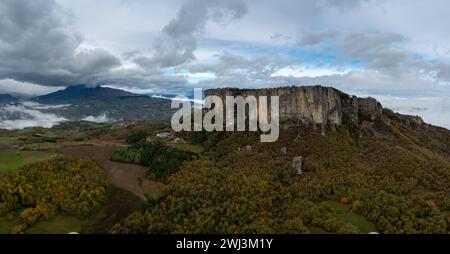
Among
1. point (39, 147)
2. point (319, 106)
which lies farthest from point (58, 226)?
point (319, 106)

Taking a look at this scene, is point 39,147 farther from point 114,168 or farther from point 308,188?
point 308,188

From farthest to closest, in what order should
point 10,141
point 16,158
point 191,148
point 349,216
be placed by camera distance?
point 10,141 < point 191,148 < point 16,158 < point 349,216

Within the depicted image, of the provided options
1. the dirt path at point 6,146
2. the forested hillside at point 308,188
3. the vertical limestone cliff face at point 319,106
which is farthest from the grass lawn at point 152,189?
the vertical limestone cliff face at point 319,106

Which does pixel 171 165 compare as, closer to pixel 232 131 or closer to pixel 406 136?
pixel 232 131

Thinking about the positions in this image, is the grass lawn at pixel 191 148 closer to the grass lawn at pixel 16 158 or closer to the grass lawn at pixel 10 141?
the grass lawn at pixel 16 158

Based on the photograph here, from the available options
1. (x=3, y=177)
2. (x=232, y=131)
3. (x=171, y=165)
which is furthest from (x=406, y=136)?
(x=3, y=177)

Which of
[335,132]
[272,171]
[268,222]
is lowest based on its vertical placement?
[268,222]
